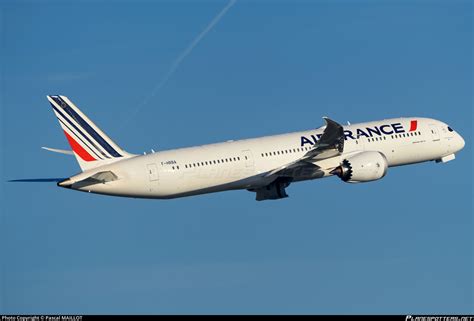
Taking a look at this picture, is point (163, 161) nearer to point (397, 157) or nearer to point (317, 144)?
point (317, 144)

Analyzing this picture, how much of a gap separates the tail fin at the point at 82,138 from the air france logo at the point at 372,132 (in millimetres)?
13562

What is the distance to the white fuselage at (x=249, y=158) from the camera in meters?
62.7

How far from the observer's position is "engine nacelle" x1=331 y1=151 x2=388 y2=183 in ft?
219

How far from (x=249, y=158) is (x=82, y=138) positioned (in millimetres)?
11321

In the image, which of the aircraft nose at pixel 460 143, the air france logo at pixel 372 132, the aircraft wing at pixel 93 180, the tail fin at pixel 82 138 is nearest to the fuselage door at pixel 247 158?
the air france logo at pixel 372 132

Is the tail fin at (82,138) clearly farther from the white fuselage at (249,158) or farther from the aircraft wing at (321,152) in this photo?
the aircraft wing at (321,152)

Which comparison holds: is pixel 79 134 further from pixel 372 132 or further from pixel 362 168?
pixel 372 132

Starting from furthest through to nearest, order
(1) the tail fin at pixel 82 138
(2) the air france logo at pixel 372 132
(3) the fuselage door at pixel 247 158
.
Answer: (2) the air france logo at pixel 372 132, (3) the fuselage door at pixel 247 158, (1) the tail fin at pixel 82 138

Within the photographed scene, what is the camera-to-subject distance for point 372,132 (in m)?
70.7

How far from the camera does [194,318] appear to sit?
46469 mm

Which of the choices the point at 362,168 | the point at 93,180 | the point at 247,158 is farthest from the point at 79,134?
the point at 362,168

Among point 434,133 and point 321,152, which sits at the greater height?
point 434,133

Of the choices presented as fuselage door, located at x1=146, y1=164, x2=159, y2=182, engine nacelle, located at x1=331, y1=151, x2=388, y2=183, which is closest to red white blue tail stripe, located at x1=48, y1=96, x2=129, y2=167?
fuselage door, located at x1=146, y1=164, x2=159, y2=182

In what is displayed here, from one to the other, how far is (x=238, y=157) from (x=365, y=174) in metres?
9.02
